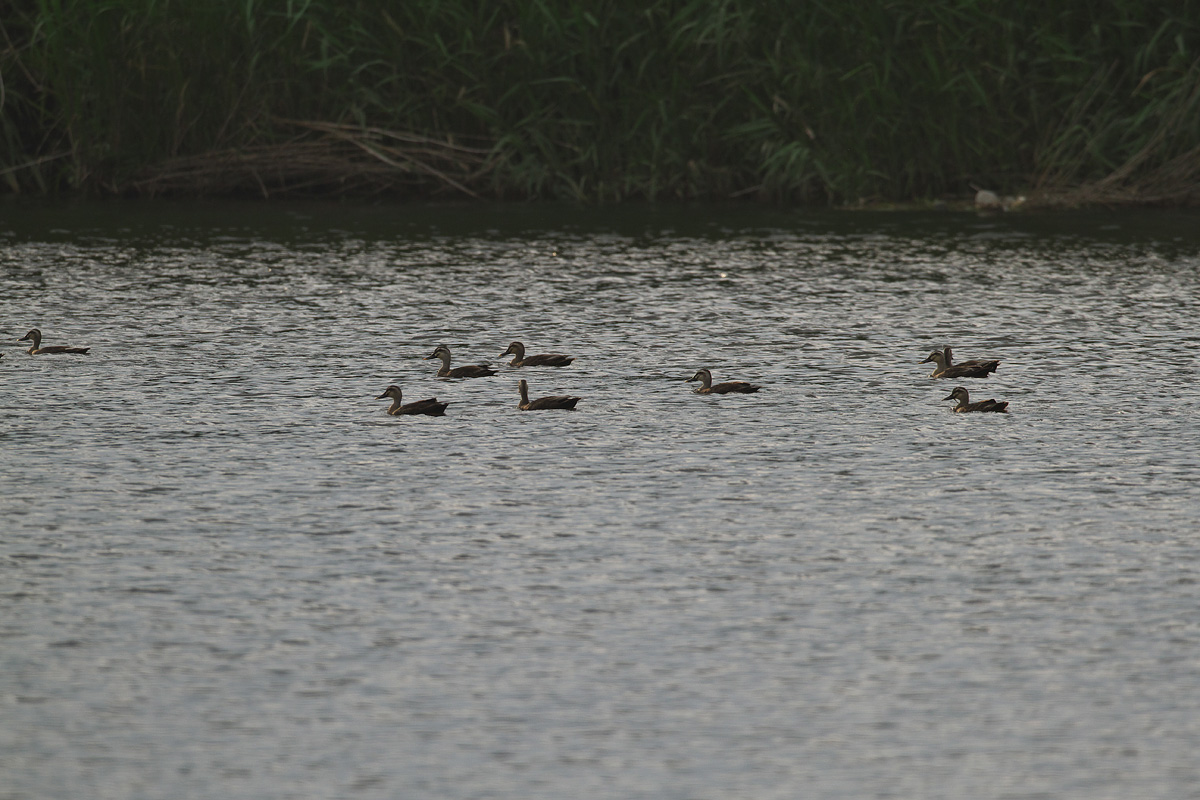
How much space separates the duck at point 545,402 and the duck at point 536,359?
168 centimetres

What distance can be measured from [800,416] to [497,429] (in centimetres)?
256

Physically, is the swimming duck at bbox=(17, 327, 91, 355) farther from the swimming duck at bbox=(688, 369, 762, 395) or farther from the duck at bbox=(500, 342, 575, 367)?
the swimming duck at bbox=(688, 369, 762, 395)

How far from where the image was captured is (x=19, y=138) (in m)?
34.1

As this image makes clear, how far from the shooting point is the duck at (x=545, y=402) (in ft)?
53.5

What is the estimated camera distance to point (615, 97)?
105 ft

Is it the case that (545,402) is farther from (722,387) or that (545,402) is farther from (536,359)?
(536,359)

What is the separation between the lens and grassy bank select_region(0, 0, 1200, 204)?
1197 inches

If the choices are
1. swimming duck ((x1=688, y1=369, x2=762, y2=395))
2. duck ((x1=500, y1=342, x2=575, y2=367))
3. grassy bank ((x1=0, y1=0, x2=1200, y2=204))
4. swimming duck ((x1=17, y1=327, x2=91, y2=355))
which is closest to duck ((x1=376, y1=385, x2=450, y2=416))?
duck ((x1=500, y1=342, x2=575, y2=367))

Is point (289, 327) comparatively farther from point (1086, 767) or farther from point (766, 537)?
point (1086, 767)

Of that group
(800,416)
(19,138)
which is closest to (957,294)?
(800,416)

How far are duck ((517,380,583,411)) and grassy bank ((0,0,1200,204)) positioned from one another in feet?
49.2

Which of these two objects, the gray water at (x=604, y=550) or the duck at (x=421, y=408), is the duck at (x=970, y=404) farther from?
the duck at (x=421, y=408)

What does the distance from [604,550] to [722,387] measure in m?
5.43

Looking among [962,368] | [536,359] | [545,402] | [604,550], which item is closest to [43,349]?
[536,359]
